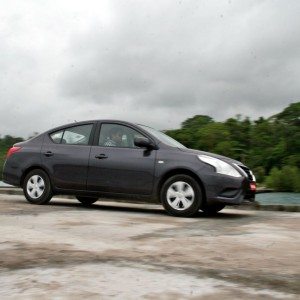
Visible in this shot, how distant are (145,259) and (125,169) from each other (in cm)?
408

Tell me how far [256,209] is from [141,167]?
297 centimetres

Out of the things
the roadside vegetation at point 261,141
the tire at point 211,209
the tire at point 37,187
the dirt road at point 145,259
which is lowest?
the dirt road at point 145,259

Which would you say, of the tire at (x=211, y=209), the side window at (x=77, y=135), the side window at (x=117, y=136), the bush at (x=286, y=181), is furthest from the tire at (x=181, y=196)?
the bush at (x=286, y=181)

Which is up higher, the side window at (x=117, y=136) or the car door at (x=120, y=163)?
the side window at (x=117, y=136)

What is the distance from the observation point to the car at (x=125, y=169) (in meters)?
7.57

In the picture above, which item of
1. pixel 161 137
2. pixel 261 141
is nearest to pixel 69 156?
pixel 161 137

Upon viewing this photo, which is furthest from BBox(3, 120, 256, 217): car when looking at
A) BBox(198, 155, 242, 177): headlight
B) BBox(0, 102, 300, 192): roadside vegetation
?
BBox(0, 102, 300, 192): roadside vegetation

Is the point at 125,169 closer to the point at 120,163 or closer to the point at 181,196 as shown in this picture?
the point at 120,163

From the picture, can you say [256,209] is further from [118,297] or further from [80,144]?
[118,297]

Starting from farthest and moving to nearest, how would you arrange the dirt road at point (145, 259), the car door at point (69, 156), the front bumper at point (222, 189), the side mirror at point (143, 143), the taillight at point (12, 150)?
the taillight at point (12, 150), the car door at point (69, 156), the side mirror at point (143, 143), the front bumper at point (222, 189), the dirt road at point (145, 259)

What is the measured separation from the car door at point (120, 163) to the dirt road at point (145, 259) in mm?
1349

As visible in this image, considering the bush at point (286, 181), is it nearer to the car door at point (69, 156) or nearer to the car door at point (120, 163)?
the car door at point (69, 156)

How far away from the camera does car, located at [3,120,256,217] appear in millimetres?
7574

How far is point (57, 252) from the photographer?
168 inches
